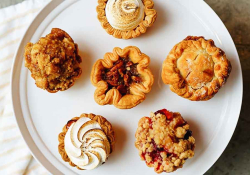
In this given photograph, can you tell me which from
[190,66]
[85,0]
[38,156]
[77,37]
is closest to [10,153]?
[38,156]

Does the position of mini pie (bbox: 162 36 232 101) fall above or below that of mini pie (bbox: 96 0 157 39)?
below

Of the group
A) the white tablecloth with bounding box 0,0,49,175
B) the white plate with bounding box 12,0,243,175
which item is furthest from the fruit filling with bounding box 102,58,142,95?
the white tablecloth with bounding box 0,0,49,175

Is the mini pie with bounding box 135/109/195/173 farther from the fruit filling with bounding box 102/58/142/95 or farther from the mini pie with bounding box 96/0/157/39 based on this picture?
the mini pie with bounding box 96/0/157/39

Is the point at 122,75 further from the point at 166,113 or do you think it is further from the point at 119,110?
the point at 166,113

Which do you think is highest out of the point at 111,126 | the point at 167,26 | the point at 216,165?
the point at 167,26

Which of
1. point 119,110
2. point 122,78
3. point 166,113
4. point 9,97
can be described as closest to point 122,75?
point 122,78

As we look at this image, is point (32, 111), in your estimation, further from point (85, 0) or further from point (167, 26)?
point (167, 26)

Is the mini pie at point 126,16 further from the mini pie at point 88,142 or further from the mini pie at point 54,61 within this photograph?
the mini pie at point 88,142
